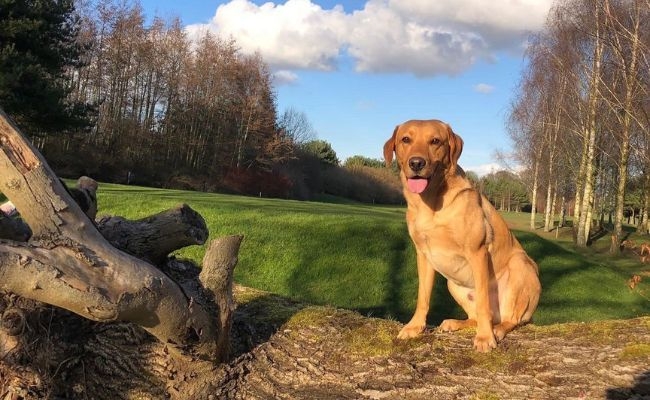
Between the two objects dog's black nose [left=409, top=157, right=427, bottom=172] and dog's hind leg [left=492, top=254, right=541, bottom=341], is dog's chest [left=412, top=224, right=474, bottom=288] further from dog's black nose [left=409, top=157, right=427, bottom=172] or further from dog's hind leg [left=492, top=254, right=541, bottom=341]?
dog's black nose [left=409, top=157, right=427, bottom=172]

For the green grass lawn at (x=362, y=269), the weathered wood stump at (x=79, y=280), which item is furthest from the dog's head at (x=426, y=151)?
the green grass lawn at (x=362, y=269)

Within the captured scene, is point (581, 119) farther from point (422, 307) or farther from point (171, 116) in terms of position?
point (171, 116)

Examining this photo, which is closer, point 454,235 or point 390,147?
point 454,235

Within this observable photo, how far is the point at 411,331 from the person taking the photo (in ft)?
11.4

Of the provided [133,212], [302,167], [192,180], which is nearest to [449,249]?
[133,212]

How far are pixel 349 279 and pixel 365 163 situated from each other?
77.4m

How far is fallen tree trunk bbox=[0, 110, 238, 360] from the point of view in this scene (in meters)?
2.64

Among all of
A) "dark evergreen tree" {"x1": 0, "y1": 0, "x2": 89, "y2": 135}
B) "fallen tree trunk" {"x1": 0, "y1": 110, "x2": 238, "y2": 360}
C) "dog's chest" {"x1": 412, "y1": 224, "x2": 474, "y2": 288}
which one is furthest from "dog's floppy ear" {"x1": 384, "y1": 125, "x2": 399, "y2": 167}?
"dark evergreen tree" {"x1": 0, "y1": 0, "x2": 89, "y2": 135}

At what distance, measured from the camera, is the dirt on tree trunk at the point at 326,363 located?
2715 millimetres

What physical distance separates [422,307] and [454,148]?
1.15 m

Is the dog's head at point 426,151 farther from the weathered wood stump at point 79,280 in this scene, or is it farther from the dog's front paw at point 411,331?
the weathered wood stump at point 79,280

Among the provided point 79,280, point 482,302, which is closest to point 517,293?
point 482,302

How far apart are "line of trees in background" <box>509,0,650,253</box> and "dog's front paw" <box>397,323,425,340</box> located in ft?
52.9

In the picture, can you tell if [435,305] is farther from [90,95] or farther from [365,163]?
[365,163]
